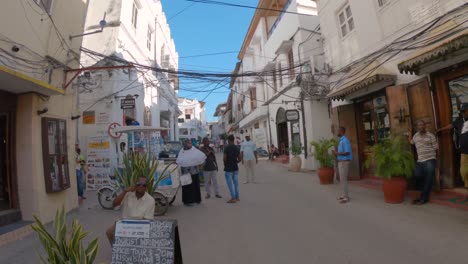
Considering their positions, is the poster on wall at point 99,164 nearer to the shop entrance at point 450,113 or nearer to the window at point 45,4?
the window at point 45,4

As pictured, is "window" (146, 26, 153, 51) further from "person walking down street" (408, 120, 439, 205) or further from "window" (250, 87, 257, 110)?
"person walking down street" (408, 120, 439, 205)

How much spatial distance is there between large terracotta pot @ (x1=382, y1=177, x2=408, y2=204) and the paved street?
0.77ft

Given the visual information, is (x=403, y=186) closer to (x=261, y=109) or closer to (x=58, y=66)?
(x=58, y=66)

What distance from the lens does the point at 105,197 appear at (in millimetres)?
8336

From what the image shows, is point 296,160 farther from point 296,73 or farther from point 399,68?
point 399,68

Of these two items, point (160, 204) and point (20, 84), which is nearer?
point (20, 84)

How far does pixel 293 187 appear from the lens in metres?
10.1

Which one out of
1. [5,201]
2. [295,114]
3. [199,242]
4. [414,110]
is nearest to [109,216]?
[5,201]

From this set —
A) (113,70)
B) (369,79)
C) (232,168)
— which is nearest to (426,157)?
(369,79)

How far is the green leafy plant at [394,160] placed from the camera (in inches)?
262

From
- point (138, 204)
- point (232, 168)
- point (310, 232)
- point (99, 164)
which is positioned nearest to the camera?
point (138, 204)

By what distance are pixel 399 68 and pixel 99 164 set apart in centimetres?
1022

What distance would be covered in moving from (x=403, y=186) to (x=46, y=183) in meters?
7.65

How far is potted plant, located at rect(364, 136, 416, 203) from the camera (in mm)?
6656
